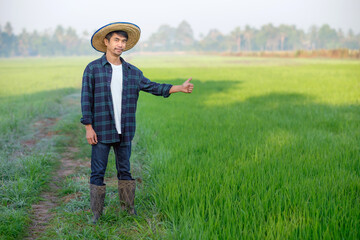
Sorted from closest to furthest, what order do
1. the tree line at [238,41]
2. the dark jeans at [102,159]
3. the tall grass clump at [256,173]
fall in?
the tall grass clump at [256,173]
the dark jeans at [102,159]
the tree line at [238,41]

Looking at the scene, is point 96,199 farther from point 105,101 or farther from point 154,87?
point 154,87

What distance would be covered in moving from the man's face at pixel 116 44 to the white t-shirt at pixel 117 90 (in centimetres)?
12

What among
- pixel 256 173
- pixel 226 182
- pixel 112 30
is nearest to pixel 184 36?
pixel 256 173

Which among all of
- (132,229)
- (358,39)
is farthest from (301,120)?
(358,39)

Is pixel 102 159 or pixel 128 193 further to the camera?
pixel 128 193

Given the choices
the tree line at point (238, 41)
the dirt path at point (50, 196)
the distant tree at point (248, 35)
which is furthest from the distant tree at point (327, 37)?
the dirt path at point (50, 196)

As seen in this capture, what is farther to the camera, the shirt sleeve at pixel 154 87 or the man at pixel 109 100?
the shirt sleeve at pixel 154 87

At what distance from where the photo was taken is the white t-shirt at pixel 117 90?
2949 millimetres

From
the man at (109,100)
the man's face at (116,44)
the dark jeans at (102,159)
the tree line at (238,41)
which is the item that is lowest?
the dark jeans at (102,159)

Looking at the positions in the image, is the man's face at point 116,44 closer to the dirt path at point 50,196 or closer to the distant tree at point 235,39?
the dirt path at point 50,196

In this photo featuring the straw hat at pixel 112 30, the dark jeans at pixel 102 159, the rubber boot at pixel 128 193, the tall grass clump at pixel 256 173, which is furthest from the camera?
the rubber boot at pixel 128 193

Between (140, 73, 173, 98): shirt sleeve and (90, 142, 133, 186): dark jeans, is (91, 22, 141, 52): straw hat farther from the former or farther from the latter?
(90, 142, 133, 186): dark jeans

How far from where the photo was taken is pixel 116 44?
293 cm

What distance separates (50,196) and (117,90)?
154 cm
